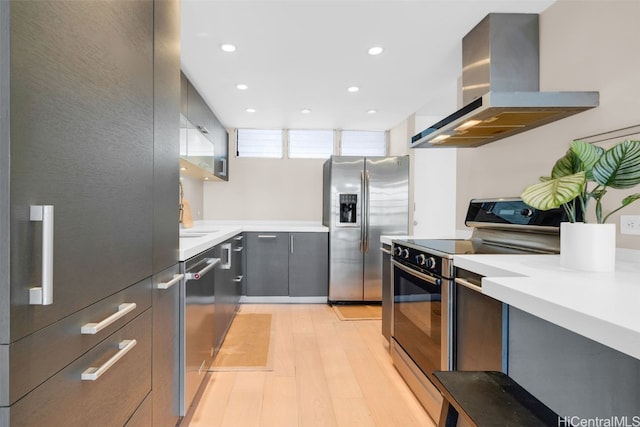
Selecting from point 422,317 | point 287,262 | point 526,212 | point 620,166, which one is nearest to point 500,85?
point 526,212

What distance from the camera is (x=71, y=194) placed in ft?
2.48

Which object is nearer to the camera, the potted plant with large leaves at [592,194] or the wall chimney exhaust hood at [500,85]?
the potted plant with large leaves at [592,194]

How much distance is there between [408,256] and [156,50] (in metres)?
1.68

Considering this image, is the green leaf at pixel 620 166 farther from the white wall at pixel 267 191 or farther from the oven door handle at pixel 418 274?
the white wall at pixel 267 191

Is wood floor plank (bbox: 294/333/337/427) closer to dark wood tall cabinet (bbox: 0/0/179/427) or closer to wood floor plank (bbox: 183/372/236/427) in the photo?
wood floor plank (bbox: 183/372/236/427)

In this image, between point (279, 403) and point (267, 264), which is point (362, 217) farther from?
point (279, 403)

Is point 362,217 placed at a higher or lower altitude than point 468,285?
higher

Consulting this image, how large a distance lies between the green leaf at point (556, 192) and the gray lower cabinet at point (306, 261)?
3.05 meters

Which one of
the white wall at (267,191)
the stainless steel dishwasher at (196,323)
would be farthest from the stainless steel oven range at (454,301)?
the white wall at (267,191)

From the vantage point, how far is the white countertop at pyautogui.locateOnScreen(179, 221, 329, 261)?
1.83 meters

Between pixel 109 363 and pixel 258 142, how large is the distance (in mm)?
4169

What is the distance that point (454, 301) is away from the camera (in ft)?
5.13

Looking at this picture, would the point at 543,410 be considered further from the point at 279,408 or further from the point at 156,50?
the point at 156,50

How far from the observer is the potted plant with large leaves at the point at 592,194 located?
101 cm
